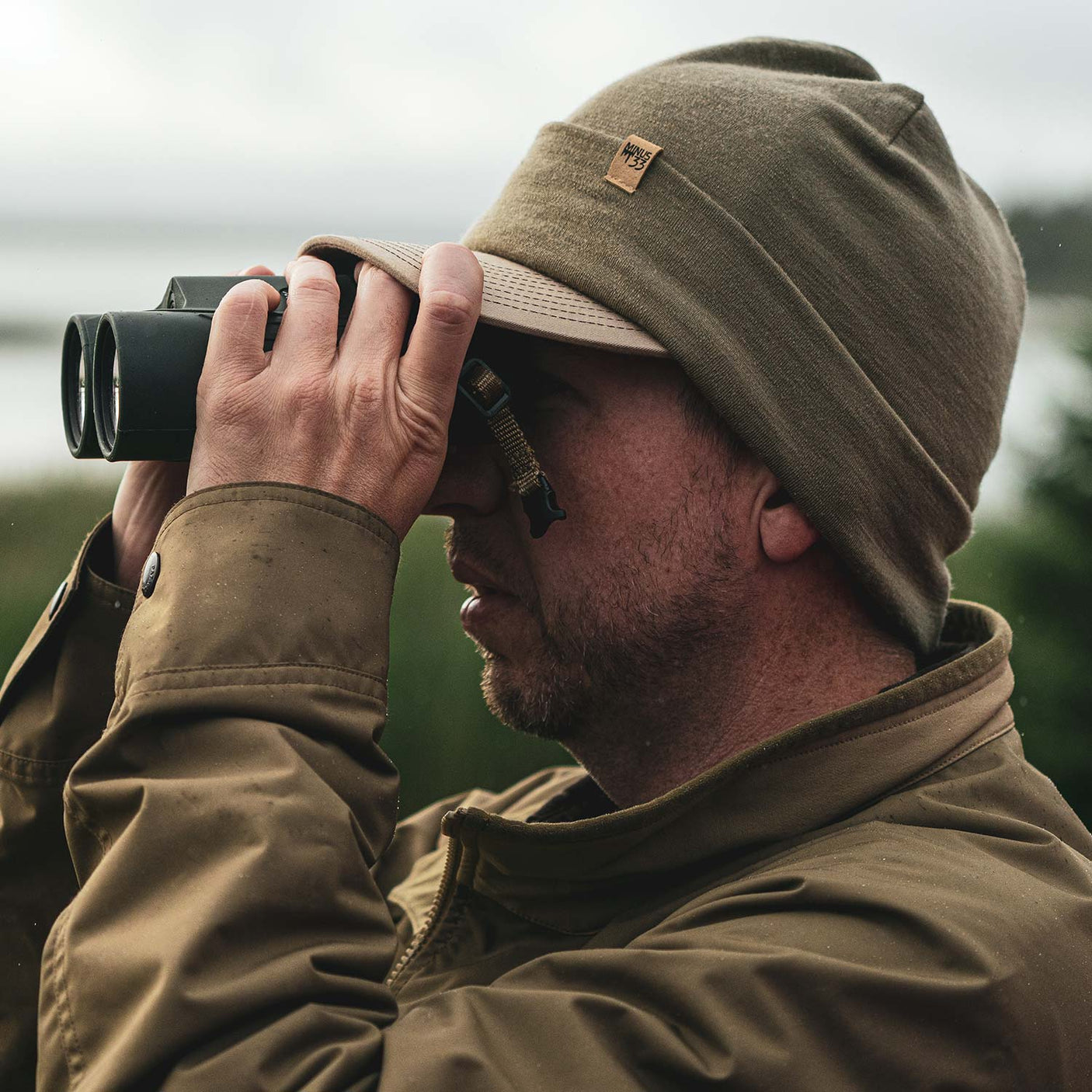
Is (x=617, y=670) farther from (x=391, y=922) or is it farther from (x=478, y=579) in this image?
(x=391, y=922)

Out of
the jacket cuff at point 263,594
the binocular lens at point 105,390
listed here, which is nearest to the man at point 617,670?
the jacket cuff at point 263,594

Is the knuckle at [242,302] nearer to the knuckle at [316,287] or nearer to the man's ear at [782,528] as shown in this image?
the knuckle at [316,287]

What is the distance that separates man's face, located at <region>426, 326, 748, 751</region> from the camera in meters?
1.73

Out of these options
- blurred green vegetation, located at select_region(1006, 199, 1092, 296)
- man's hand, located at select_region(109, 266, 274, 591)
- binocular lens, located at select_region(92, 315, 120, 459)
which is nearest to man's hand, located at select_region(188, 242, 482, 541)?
binocular lens, located at select_region(92, 315, 120, 459)

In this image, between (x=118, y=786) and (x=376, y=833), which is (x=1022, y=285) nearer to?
(x=376, y=833)

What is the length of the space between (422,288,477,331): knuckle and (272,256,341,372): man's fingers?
12cm

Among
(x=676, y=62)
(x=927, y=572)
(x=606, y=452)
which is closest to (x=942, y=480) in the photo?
(x=927, y=572)

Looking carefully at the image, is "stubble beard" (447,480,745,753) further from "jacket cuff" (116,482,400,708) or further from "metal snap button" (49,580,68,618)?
"metal snap button" (49,580,68,618)

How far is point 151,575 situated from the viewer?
1.42 m

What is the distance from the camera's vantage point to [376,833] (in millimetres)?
1384

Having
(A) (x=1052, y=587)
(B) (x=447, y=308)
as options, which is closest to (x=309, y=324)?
(B) (x=447, y=308)

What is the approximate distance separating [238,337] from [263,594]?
0.33 m

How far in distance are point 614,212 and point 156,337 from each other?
0.64 meters

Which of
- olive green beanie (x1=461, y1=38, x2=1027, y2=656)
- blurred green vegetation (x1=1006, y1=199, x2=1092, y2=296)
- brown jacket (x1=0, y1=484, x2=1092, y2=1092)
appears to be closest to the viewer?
brown jacket (x1=0, y1=484, x2=1092, y2=1092)
